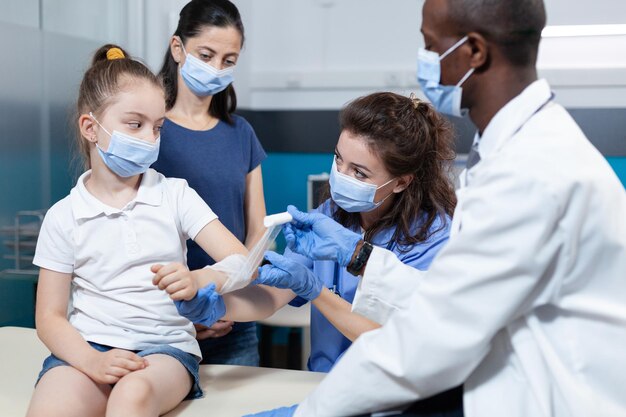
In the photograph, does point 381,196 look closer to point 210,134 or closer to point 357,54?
point 210,134

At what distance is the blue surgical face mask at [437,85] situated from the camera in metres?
1.24

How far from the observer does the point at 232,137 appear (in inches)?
84.7

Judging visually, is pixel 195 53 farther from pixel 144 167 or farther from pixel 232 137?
pixel 144 167

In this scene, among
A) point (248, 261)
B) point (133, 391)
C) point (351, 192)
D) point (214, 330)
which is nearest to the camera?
point (133, 391)

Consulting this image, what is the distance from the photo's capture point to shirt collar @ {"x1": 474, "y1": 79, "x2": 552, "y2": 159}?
1156mm

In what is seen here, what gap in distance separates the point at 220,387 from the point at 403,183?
66 cm

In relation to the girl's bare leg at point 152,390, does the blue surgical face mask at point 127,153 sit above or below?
above

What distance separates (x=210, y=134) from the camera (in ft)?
6.89

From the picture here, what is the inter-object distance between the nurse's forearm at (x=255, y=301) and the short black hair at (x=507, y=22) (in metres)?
0.84

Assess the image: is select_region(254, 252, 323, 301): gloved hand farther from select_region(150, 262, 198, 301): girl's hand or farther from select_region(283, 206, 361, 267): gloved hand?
select_region(150, 262, 198, 301): girl's hand

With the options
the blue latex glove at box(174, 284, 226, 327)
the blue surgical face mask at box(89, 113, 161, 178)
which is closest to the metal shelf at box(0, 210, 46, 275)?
the blue surgical face mask at box(89, 113, 161, 178)

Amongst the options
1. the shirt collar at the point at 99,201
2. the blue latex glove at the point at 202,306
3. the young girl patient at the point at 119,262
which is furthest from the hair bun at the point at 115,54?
the blue latex glove at the point at 202,306

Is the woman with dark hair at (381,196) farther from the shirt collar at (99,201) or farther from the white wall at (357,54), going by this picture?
the white wall at (357,54)

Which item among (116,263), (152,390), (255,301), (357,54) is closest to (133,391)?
(152,390)
